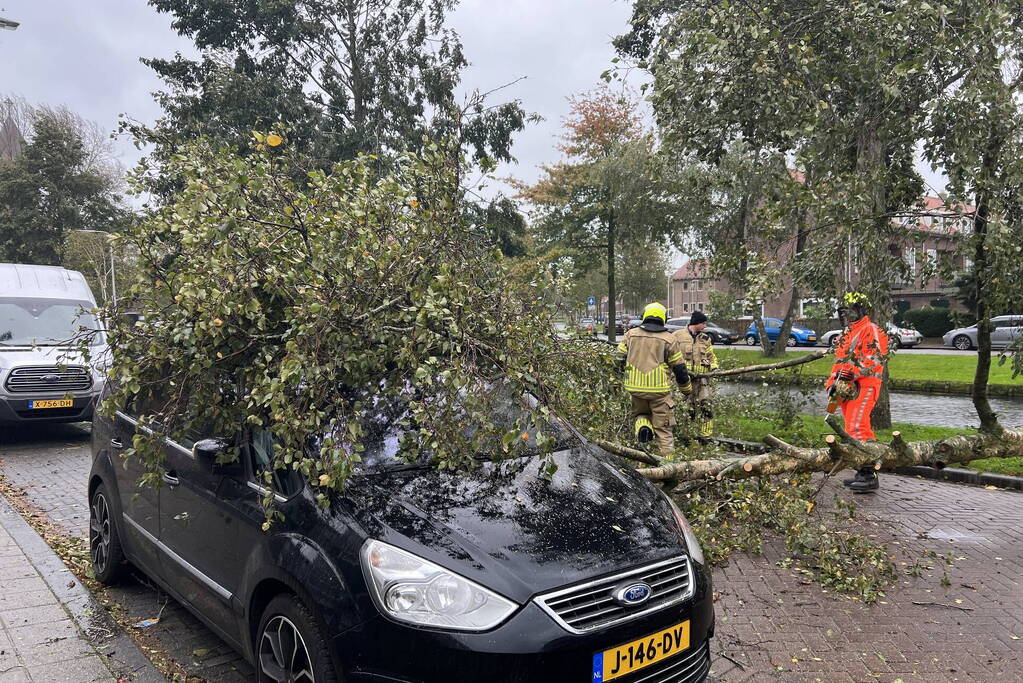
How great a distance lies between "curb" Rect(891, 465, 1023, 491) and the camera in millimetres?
7368

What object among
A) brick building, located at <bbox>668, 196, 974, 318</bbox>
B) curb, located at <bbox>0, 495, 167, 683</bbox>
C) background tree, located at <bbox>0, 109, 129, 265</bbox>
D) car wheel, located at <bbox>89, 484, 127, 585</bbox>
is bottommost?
curb, located at <bbox>0, 495, 167, 683</bbox>

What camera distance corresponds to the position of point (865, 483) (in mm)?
7172

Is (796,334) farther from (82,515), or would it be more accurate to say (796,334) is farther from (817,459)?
(82,515)

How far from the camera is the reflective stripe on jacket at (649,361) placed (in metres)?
7.58

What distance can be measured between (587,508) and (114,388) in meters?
3.01

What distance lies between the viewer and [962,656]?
3848mm

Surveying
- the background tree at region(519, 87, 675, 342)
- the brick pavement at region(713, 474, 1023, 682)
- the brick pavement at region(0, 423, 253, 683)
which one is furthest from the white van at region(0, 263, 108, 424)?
the background tree at region(519, 87, 675, 342)

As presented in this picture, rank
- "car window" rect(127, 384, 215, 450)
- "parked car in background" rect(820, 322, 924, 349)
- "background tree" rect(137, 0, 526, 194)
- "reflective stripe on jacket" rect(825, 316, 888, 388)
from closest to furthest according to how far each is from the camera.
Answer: "car window" rect(127, 384, 215, 450) < "reflective stripe on jacket" rect(825, 316, 888, 388) < "parked car in background" rect(820, 322, 924, 349) < "background tree" rect(137, 0, 526, 194)

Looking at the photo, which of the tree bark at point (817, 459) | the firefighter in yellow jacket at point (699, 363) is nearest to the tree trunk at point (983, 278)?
the tree bark at point (817, 459)

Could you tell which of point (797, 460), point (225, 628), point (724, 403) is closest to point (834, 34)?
point (724, 403)

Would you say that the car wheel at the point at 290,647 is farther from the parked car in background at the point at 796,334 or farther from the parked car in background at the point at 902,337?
the parked car in background at the point at 796,334

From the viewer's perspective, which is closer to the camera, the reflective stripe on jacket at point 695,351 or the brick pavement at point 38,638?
the brick pavement at point 38,638

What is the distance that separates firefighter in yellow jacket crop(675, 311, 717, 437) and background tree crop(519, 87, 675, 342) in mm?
12205

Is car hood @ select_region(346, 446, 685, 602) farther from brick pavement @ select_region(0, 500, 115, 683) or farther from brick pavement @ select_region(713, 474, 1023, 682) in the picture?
brick pavement @ select_region(0, 500, 115, 683)
